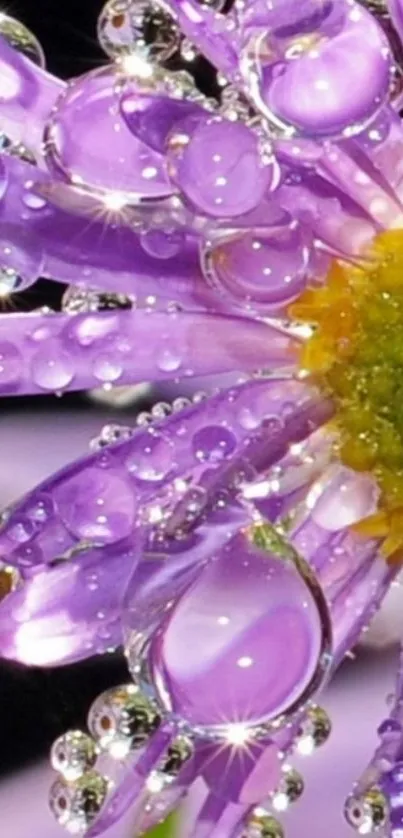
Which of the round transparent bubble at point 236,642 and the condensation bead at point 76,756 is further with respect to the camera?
the condensation bead at point 76,756

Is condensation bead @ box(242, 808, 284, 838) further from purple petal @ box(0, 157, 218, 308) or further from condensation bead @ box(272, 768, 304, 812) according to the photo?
purple petal @ box(0, 157, 218, 308)

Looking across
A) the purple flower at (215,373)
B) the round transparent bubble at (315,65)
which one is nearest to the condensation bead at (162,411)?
the purple flower at (215,373)

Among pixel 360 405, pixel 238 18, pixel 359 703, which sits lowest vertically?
pixel 359 703

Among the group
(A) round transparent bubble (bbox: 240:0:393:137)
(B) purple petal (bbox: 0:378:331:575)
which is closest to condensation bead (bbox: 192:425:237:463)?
(B) purple petal (bbox: 0:378:331:575)

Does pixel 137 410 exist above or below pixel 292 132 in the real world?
below

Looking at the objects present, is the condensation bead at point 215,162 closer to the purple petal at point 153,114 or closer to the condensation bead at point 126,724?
the purple petal at point 153,114

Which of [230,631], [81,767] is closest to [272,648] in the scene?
[230,631]

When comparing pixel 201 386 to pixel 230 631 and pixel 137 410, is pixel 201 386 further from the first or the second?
pixel 230 631
